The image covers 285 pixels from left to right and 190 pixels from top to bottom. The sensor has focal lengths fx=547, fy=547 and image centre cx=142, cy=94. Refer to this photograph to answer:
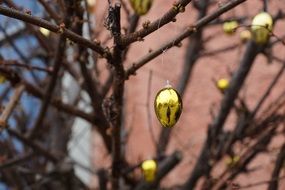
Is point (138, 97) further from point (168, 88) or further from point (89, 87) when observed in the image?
point (168, 88)

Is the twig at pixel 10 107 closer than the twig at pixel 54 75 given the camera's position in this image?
Yes

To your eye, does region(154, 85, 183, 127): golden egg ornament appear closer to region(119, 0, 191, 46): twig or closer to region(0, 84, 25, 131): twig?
region(119, 0, 191, 46): twig

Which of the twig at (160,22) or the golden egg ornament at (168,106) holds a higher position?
the twig at (160,22)

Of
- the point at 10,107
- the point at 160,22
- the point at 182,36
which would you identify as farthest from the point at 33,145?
the point at 160,22

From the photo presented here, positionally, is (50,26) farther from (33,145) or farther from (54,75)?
(33,145)

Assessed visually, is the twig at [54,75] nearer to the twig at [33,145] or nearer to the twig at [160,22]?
the twig at [33,145]

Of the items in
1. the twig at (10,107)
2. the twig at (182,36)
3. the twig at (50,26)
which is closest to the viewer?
the twig at (50,26)

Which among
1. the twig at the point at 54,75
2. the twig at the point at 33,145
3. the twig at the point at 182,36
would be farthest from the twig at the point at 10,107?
the twig at the point at 33,145

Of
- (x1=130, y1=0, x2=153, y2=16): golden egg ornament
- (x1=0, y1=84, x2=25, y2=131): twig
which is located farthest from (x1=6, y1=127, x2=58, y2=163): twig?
(x1=130, y1=0, x2=153, y2=16): golden egg ornament

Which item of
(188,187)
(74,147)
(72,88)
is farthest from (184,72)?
(74,147)

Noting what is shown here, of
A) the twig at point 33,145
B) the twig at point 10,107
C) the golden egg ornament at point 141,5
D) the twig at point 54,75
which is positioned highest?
the twig at point 33,145
